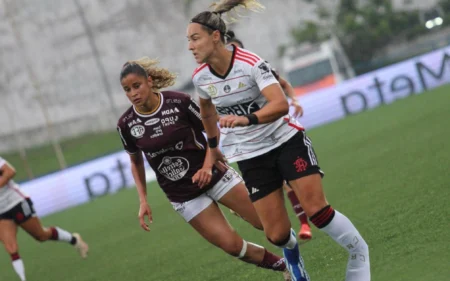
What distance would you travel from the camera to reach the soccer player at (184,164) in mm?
7277

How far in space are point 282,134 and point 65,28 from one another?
34895 mm

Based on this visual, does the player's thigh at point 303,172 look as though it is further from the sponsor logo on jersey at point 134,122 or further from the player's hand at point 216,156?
the sponsor logo on jersey at point 134,122

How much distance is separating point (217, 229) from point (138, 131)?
1.03 m

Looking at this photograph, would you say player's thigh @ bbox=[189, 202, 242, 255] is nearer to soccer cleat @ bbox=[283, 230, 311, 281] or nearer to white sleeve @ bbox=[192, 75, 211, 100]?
soccer cleat @ bbox=[283, 230, 311, 281]

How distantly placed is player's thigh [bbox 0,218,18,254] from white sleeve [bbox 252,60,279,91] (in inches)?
233

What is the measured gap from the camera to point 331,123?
24.7m

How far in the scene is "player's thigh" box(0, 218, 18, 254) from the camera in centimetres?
1112

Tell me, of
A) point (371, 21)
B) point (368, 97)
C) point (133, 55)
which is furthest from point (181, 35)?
point (368, 97)

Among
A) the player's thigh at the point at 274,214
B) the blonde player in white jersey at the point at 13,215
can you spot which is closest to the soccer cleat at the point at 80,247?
the blonde player in white jersey at the point at 13,215

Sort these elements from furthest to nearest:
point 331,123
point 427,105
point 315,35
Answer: point 315,35
point 331,123
point 427,105

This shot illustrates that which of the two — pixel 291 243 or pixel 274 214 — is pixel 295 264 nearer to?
→ pixel 291 243

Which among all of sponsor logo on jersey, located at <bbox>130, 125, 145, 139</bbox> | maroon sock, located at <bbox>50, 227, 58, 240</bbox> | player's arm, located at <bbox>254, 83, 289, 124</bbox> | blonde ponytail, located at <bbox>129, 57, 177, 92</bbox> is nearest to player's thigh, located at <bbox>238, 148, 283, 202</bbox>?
player's arm, located at <bbox>254, 83, 289, 124</bbox>

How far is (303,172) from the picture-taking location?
246 inches

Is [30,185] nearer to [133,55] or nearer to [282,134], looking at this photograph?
[282,134]
